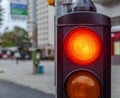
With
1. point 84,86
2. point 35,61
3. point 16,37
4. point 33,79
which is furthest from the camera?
point 16,37

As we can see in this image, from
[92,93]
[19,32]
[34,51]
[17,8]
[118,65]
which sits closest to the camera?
[92,93]

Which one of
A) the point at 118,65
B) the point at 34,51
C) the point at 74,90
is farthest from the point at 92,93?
the point at 34,51

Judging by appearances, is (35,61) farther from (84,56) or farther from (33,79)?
(84,56)

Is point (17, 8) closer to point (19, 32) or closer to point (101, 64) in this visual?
point (101, 64)

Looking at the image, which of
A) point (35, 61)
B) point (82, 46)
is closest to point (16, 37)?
point (35, 61)

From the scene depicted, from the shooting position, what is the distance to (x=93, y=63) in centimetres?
226

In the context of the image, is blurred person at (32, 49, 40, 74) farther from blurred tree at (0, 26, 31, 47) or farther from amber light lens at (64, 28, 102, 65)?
blurred tree at (0, 26, 31, 47)

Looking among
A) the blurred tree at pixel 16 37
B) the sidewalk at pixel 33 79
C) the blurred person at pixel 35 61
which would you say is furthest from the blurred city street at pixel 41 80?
the blurred tree at pixel 16 37

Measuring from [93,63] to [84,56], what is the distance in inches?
2.6

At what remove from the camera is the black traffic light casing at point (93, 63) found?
2.26 meters

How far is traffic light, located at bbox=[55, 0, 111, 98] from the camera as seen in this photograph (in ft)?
7.38

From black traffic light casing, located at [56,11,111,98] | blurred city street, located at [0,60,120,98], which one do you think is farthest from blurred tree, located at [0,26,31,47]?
black traffic light casing, located at [56,11,111,98]

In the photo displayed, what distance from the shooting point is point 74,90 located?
2.25 metres

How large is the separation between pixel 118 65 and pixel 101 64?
312 inches
